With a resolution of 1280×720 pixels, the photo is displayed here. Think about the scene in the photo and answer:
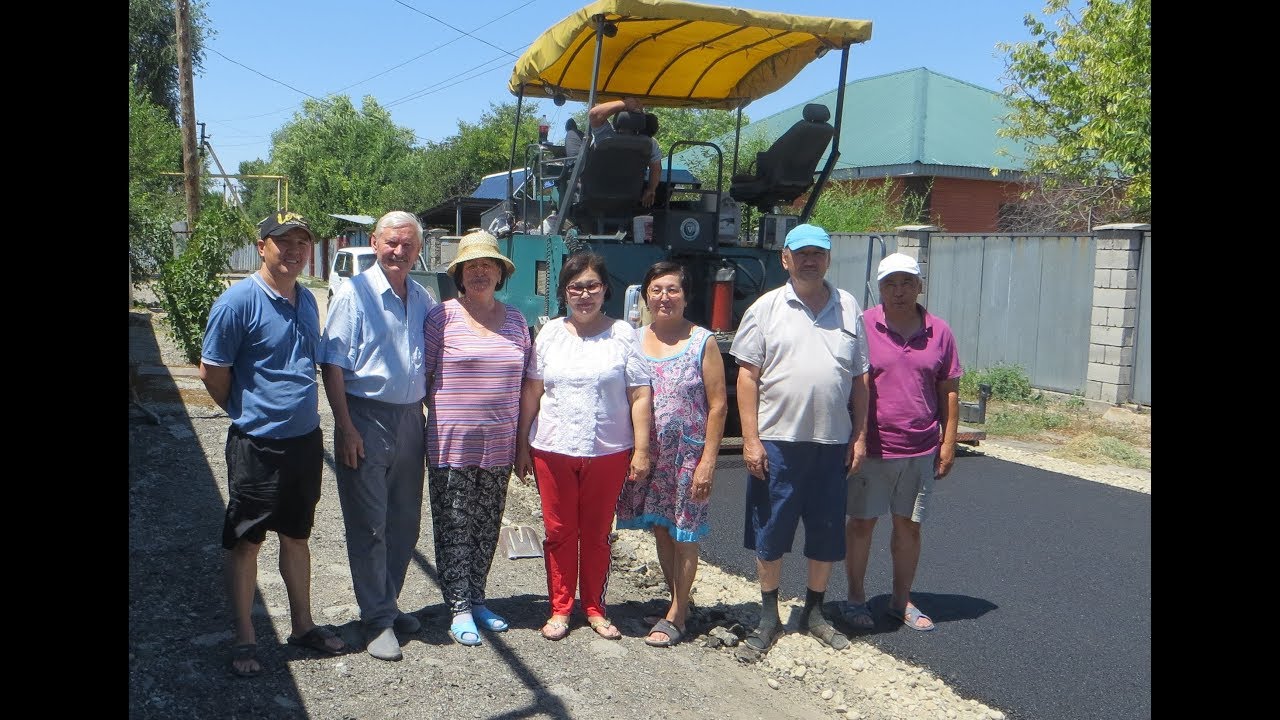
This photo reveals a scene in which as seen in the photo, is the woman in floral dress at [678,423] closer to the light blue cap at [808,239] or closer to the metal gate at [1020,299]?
the light blue cap at [808,239]

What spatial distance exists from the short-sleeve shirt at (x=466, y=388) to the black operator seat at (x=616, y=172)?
162 inches

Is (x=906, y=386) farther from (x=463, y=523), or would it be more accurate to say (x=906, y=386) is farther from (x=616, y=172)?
(x=616, y=172)

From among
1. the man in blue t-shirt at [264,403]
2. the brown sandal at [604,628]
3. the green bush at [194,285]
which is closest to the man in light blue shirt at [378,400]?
the man in blue t-shirt at [264,403]

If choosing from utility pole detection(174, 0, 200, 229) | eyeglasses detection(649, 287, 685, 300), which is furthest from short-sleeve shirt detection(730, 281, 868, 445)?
utility pole detection(174, 0, 200, 229)

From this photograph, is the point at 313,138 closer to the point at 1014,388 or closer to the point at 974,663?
the point at 1014,388

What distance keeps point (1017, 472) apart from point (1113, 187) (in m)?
10.3

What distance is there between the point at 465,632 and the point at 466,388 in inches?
41.6

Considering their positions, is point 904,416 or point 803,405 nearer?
point 803,405

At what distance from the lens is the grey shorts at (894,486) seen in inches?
191

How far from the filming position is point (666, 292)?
4.59 metres

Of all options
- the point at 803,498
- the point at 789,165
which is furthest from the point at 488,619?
the point at 789,165
